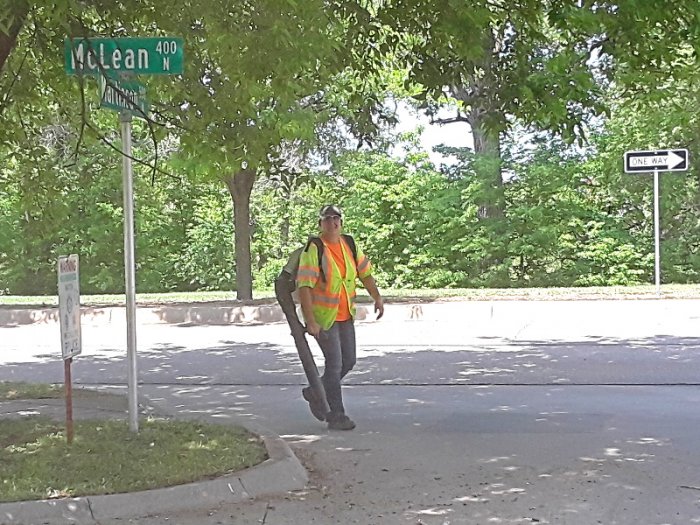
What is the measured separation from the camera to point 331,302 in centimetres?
773

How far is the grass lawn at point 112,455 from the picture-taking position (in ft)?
18.8

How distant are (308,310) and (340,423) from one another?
3.05 ft

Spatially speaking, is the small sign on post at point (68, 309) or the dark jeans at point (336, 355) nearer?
the small sign on post at point (68, 309)

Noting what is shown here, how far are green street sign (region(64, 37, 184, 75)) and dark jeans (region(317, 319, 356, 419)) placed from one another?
2331 mm

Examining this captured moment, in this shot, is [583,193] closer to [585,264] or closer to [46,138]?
[585,264]

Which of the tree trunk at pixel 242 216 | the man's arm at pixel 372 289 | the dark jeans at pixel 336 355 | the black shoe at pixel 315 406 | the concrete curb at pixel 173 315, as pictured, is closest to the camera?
the dark jeans at pixel 336 355

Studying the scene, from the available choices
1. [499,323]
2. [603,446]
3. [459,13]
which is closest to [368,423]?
[603,446]

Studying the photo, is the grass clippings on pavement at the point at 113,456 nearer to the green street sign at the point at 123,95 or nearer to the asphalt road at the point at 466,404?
the asphalt road at the point at 466,404

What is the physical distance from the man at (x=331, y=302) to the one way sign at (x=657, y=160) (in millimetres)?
11370

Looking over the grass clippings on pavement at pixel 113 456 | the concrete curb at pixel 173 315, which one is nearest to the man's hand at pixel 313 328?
the grass clippings on pavement at pixel 113 456

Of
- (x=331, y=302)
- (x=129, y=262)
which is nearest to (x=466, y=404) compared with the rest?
(x=331, y=302)

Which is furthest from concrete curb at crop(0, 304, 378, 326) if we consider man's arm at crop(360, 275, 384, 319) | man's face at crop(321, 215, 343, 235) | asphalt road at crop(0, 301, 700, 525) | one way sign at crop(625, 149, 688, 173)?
man's face at crop(321, 215, 343, 235)

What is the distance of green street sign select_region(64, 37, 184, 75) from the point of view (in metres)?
6.56

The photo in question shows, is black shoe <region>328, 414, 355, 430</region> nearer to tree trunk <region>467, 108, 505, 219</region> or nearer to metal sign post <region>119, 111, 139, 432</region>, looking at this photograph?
metal sign post <region>119, 111, 139, 432</region>
